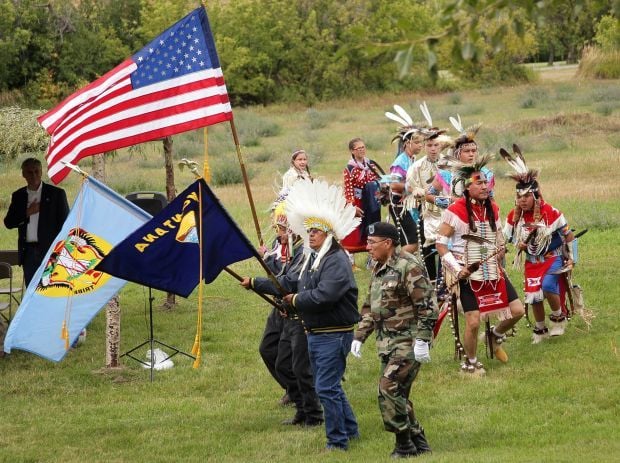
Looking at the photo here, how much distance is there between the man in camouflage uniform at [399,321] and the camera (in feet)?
30.0

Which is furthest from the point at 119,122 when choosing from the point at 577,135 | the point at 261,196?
the point at 577,135

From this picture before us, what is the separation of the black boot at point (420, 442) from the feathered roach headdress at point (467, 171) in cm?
316

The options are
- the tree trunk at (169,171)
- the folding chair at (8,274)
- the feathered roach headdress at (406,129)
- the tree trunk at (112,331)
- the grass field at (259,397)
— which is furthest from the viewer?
the feathered roach headdress at (406,129)

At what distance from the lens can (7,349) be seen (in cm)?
1094

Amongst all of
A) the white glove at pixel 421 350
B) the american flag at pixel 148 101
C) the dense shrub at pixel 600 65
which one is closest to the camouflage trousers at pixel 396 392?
the white glove at pixel 421 350

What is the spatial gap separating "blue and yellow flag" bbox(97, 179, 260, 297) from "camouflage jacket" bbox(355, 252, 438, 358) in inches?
55.3

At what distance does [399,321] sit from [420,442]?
95cm

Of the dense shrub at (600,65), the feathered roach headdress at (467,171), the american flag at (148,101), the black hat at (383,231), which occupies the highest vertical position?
the american flag at (148,101)

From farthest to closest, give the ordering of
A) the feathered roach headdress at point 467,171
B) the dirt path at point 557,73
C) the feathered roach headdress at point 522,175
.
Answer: the dirt path at point 557,73, the feathered roach headdress at point 522,175, the feathered roach headdress at point 467,171

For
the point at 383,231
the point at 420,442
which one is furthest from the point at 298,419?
the point at 383,231

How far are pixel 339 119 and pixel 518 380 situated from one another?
34440mm

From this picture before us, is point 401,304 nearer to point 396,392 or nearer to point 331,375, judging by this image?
point 396,392

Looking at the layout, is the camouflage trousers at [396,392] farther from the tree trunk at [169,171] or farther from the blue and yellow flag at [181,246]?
the tree trunk at [169,171]

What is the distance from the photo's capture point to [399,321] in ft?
30.5
